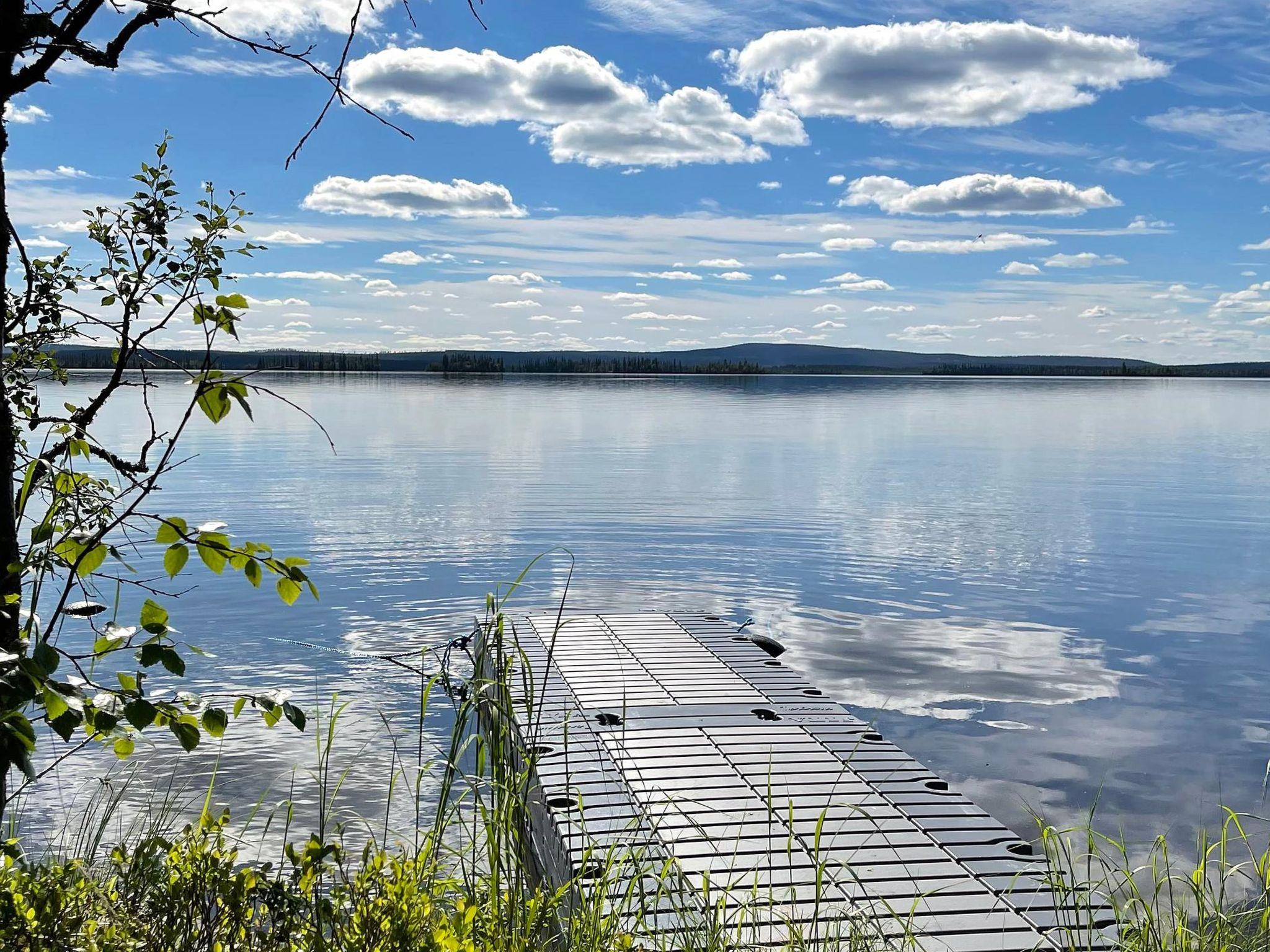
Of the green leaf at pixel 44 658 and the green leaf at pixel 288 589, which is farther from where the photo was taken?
the green leaf at pixel 288 589

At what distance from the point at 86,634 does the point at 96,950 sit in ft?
33.5

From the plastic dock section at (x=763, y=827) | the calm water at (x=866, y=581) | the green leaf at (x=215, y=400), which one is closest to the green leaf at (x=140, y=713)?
the green leaf at (x=215, y=400)

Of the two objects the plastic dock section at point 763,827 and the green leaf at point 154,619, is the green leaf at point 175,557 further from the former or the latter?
the plastic dock section at point 763,827

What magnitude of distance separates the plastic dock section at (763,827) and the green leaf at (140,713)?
1.17 meters

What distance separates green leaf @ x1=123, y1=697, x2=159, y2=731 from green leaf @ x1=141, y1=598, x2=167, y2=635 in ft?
0.52

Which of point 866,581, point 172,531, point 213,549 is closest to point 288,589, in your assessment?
point 213,549

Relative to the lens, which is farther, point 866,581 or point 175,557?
point 866,581

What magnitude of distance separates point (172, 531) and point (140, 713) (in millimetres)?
449

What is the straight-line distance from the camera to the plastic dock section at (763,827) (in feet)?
13.6

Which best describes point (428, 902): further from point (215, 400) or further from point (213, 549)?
point (215, 400)

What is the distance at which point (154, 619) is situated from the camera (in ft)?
7.83

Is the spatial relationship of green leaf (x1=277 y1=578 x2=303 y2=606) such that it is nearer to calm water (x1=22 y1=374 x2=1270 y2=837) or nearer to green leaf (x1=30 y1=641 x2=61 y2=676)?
green leaf (x1=30 y1=641 x2=61 y2=676)

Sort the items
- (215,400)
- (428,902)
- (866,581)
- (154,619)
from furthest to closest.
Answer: (866,581)
(428,902)
(215,400)
(154,619)

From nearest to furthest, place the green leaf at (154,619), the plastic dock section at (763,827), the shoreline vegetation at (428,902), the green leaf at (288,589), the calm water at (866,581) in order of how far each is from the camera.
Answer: the green leaf at (154,619), the green leaf at (288,589), the shoreline vegetation at (428,902), the plastic dock section at (763,827), the calm water at (866,581)
